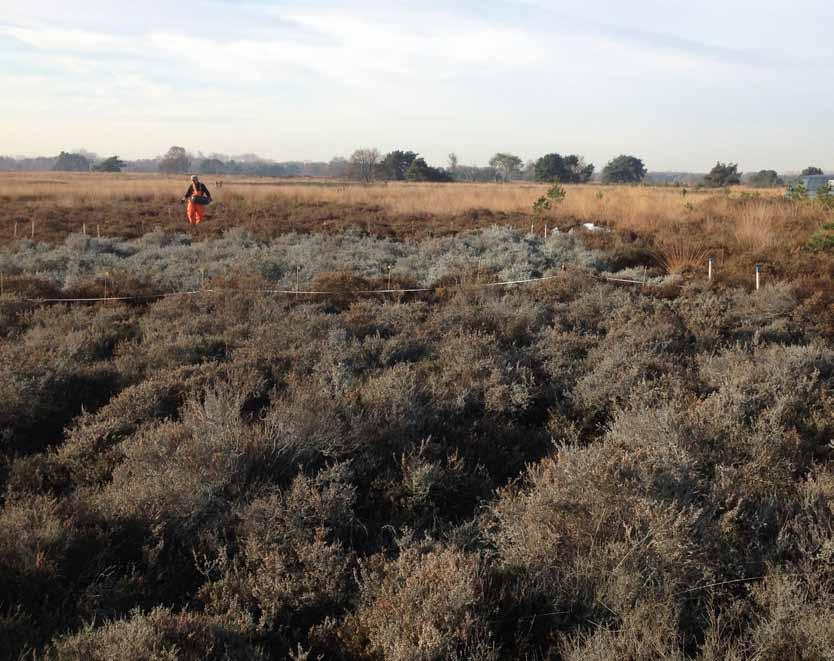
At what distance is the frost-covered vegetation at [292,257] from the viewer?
1088cm

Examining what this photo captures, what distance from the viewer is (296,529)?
3.53m

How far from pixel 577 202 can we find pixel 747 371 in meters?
14.6

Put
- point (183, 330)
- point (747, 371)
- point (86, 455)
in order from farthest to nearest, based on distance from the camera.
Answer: point (183, 330)
point (747, 371)
point (86, 455)

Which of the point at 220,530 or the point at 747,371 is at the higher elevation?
the point at 747,371

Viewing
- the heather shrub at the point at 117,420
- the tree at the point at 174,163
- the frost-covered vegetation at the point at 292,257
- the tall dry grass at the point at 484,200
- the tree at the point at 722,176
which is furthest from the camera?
the tree at the point at 174,163

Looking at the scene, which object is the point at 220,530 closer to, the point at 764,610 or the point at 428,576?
the point at 428,576

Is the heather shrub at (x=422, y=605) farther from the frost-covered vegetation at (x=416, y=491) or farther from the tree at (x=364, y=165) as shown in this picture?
the tree at (x=364, y=165)

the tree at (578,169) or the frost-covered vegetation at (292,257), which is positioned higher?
the tree at (578,169)

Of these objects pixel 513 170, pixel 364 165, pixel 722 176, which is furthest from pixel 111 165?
pixel 722 176

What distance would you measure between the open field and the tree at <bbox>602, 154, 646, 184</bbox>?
69.5 metres

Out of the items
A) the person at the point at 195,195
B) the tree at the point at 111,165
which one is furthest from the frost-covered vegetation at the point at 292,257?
the tree at the point at 111,165

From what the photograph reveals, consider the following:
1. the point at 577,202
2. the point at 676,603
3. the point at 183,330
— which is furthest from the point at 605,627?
the point at 577,202

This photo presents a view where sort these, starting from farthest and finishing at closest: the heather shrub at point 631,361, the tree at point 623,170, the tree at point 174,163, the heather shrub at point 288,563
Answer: the tree at point 174,163 → the tree at point 623,170 → the heather shrub at point 631,361 → the heather shrub at point 288,563

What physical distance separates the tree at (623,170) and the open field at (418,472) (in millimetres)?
69466
